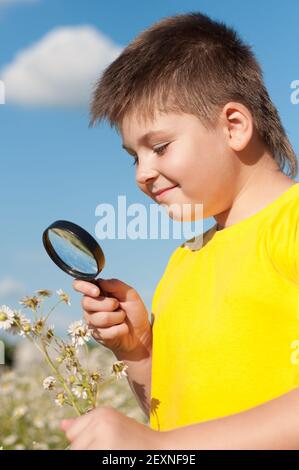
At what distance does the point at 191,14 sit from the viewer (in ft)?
8.84

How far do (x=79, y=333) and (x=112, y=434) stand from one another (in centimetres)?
67

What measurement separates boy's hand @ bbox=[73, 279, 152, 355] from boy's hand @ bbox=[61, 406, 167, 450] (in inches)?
31.9

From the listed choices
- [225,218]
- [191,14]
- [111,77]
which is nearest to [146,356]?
[225,218]

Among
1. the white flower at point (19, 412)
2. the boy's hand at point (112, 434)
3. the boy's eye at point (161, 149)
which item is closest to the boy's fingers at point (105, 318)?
the boy's eye at point (161, 149)

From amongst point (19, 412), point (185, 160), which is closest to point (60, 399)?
point (185, 160)

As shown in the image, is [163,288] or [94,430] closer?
[94,430]

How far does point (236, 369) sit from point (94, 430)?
2.02ft

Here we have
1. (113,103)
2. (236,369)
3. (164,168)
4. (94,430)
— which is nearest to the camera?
(94,430)

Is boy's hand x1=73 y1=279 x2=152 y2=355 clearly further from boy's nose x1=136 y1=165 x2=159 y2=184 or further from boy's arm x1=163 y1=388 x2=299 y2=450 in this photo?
boy's arm x1=163 y1=388 x2=299 y2=450

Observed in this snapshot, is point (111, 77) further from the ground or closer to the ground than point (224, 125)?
further from the ground

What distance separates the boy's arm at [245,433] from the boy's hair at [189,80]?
39.9 inches

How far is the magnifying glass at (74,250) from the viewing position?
228cm

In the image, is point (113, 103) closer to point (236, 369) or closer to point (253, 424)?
point (236, 369)

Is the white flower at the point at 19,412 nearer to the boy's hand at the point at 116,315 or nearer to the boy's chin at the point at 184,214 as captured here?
the boy's hand at the point at 116,315
